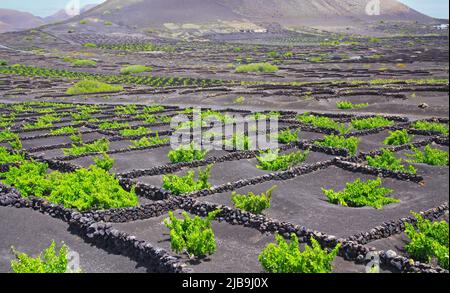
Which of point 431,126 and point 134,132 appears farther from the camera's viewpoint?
point 134,132

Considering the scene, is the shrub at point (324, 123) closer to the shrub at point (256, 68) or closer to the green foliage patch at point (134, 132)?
the green foliage patch at point (134, 132)

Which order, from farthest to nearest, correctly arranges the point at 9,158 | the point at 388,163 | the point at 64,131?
the point at 64,131
the point at 9,158
the point at 388,163

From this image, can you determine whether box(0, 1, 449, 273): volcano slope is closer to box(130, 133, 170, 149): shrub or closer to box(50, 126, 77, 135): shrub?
box(50, 126, 77, 135): shrub

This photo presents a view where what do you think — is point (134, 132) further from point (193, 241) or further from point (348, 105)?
point (193, 241)

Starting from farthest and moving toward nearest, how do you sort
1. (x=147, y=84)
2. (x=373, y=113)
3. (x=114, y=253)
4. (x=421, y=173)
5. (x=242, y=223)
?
(x=147, y=84), (x=373, y=113), (x=421, y=173), (x=242, y=223), (x=114, y=253)

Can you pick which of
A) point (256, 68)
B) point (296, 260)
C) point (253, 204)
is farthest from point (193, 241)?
point (256, 68)
